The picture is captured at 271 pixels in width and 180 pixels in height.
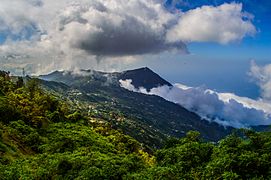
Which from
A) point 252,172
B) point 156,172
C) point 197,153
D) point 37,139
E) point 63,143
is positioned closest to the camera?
point 252,172

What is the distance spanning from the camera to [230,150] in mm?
55656

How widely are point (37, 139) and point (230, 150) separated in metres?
61.1

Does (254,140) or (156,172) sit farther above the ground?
(254,140)

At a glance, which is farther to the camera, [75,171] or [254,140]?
[75,171]

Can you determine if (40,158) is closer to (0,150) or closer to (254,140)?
(0,150)

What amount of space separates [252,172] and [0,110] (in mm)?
77211

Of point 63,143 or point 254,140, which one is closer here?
point 254,140

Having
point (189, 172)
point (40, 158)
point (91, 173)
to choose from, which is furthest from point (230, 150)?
point (40, 158)

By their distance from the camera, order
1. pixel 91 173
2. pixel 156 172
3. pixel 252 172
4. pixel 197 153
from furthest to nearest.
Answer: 1. pixel 197 153
2. pixel 91 173
3. pixel 156 172
4. pixel 252 172

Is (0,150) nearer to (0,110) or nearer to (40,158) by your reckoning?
(40,158)

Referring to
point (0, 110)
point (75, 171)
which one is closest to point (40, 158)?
point (75, 171)

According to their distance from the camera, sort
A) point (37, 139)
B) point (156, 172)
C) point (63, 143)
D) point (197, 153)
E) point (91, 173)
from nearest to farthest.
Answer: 1. point (156, 172)
2. point (91, 173)
3. point (197, 153)
4. point (63, 143)
5. point (37, 139)

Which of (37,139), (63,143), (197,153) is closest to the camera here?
(197,153)

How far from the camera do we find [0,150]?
74.2 meters
